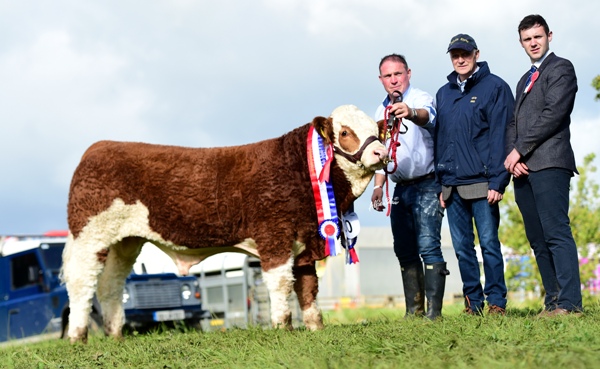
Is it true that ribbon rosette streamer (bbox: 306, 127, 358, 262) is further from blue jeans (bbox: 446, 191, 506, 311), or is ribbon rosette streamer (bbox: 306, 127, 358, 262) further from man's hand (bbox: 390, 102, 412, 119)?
blue jeans (bbox: 446, 191, 506, 311)

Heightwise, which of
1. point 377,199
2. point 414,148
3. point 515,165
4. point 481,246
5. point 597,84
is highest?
point 597,84

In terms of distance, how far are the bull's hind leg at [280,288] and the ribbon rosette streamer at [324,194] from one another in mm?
381

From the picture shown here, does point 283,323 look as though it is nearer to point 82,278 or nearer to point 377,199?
point 377,199

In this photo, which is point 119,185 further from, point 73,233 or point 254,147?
point 254,147

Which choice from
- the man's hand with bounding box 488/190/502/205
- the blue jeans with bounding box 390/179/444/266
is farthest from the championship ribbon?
the man's hand with bounding box 488/190/502/205

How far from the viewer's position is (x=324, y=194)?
20.6ft

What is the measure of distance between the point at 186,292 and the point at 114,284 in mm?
6987

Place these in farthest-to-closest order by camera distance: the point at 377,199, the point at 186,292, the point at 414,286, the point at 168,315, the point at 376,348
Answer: the point at 186,292
the point at 168,315
the point at 414,286
the point at 377,199
the point at 376,348

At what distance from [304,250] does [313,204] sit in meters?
0.40

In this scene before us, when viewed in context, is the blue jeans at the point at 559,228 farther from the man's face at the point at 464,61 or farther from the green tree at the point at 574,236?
the green tree at the point at 574,236

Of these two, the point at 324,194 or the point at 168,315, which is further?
the point at 168,315

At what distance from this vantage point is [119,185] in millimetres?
6816

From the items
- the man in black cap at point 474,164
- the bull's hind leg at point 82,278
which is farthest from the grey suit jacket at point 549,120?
the bull's hind leg at point 82,278

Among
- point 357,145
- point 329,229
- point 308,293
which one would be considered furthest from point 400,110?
point 308,293
